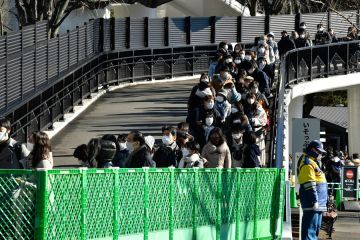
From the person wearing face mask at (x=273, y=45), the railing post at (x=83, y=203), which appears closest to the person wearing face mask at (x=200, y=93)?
the person wearing face mask at (x=273, y=45)

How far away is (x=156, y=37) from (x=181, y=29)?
228 cm

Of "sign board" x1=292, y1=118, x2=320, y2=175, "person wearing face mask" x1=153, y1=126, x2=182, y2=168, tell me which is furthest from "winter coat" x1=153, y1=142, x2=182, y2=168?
"sign board" x1=292, y1=118, x2=320, y2=175

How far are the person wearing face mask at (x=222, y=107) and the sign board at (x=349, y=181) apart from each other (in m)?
12.1

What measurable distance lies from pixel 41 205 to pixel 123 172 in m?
2.31

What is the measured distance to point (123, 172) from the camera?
14055 mm

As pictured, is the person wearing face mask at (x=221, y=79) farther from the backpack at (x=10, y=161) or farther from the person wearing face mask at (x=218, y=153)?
the backpack at (x=10, y=161)

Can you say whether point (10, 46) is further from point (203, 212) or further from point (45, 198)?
point (45, 198)


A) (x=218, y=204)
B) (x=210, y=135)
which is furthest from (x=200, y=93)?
(x=218, y=204)

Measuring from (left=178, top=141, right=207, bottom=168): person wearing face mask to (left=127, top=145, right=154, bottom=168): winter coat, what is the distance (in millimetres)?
1992

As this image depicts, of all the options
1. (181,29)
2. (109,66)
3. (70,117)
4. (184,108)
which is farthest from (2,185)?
(181,29)

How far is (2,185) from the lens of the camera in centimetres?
1203

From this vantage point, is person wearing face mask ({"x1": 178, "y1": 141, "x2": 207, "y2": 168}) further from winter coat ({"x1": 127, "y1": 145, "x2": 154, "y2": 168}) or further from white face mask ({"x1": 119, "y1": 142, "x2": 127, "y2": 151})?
winter coat ({"x1": 127, "y1": 145, "x2": 154, "y2": 168})

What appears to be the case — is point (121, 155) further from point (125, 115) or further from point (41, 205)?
point (125, 115)

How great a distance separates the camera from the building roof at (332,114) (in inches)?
2913
